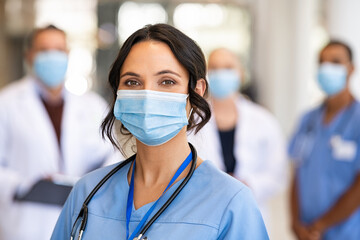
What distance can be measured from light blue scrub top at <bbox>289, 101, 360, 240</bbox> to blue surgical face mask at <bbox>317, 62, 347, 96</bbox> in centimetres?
14

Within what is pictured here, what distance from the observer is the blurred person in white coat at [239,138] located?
2863 mm

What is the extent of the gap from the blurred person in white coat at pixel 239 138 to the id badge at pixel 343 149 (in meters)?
0.30

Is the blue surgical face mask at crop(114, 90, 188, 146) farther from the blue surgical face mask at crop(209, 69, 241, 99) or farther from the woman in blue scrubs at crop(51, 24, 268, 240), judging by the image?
the blue surgical face mask at crop(209, 69, 241, 99)

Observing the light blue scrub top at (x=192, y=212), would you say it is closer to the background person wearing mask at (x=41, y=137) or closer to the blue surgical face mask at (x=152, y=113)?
the blue surgical face mask at (x=152, y=113)

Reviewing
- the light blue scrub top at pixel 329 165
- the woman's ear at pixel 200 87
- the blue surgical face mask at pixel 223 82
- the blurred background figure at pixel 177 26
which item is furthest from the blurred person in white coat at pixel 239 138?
the blurred background figure at pixel 177 26

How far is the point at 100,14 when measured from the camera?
376 inches

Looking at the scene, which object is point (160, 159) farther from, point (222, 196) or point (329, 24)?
point (329, 24)

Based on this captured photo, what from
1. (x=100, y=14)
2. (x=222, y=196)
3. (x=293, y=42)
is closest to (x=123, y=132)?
(x=222, y=196)

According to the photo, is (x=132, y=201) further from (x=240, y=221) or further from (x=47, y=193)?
(x=47, y=193)

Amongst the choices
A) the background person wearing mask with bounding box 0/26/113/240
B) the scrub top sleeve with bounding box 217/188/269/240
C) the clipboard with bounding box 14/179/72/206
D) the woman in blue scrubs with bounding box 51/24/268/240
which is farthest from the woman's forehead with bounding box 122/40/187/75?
the background person wearing mask with bounding box 0/26/113/240

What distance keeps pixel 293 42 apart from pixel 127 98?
7498mm

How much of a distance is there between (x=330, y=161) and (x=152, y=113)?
5.63 ft

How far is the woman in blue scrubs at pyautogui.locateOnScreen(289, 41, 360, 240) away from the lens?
2822 millimetres

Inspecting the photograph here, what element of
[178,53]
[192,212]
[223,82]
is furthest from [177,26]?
[192,212]
